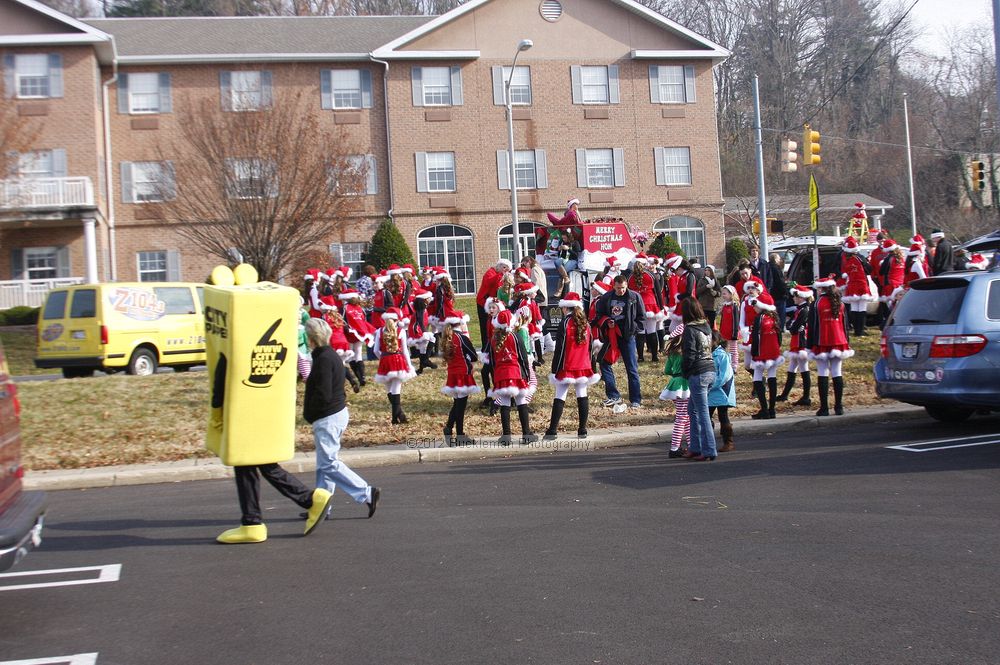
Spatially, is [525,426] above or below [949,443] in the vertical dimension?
above

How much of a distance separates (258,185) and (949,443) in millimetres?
19054

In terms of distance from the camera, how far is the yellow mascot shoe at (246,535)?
7.73 meters

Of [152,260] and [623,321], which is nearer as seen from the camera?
[623,321]

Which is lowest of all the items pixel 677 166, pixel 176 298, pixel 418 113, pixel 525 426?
pixel 525 426

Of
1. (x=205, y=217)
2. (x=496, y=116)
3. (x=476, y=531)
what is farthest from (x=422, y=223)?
(x=476, y=531)

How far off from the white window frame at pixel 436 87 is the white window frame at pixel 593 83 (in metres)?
5.04

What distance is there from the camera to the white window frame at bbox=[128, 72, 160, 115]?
112 ft

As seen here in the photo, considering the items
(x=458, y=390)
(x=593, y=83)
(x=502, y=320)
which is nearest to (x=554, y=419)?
(x=458, y=390)

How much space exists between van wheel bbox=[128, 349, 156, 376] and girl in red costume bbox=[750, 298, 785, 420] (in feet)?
37.3

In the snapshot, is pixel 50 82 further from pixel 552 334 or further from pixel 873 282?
pixel 873 282

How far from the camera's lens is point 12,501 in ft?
19.8

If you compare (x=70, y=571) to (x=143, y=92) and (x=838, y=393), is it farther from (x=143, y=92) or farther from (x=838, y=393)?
(x=143, y=92)

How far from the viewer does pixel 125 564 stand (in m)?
7.12

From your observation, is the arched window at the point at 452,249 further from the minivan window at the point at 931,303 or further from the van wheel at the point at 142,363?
the minivan window at the point at 931,303
